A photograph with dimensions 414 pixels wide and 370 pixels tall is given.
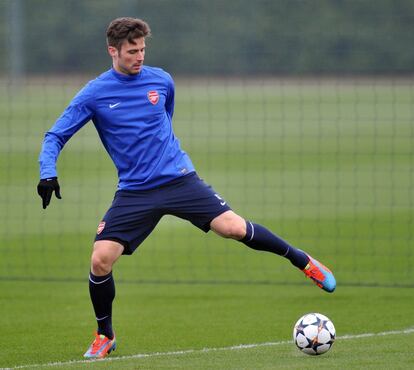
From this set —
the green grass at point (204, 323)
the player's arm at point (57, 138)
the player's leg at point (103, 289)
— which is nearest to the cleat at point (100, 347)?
the player's leg at point (103, 289)

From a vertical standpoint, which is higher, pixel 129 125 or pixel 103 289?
pixel 129 125

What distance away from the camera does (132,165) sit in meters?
8.41

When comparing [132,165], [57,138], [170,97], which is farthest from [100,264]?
[170,97]

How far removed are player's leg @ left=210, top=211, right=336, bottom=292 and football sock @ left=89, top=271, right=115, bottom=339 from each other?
2.95ft

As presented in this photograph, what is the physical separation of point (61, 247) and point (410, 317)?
6.33 meters

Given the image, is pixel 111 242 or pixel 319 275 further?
pixel 319 275

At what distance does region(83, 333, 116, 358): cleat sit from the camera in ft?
27.5

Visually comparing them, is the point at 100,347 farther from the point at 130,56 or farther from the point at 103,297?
the point at 130,56

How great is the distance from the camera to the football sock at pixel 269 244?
28.2ft

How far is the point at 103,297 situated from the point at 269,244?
133 centimetres

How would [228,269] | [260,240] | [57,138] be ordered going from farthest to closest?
1. [228,269]
2. [260,240]
3. [57,138]

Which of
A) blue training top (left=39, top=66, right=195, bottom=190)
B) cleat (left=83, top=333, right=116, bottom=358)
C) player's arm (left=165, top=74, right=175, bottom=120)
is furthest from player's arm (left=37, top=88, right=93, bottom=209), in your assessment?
cleat (left=83, top=333, right=116, bottom=358)

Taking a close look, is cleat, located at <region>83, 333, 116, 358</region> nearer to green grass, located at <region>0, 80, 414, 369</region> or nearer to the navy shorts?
green grass, located at <region>0, 80, 414, 369</region>

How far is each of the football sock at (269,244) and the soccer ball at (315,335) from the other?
0.74 metres
